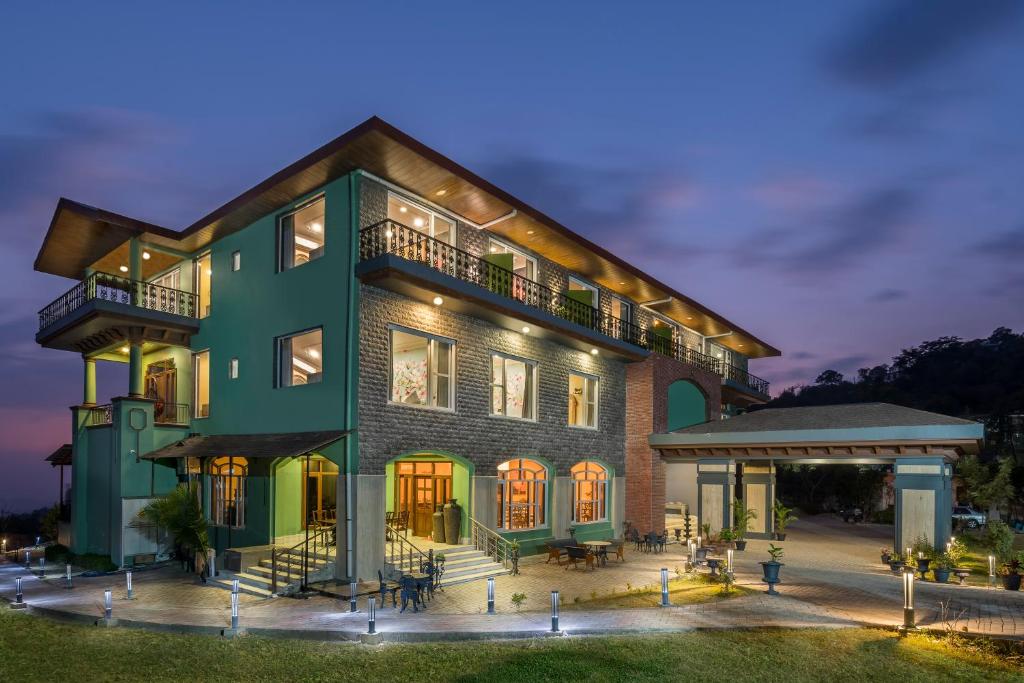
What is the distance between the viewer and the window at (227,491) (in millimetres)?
19547

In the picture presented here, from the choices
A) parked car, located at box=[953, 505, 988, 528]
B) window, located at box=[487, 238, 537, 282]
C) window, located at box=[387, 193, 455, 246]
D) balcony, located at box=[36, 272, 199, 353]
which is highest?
window, located at box=[387, 193, 455, 246]

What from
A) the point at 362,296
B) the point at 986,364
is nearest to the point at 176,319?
the point at 362,296

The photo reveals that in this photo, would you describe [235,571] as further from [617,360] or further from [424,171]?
[617,360]

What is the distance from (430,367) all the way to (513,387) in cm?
421

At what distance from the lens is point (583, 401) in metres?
25.4

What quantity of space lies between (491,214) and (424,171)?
332 cm

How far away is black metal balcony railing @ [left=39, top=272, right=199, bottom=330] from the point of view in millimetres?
21344

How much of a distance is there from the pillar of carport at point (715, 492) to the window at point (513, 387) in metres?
8.42

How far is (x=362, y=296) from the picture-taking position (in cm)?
1659

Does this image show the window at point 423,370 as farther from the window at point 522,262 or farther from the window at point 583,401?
the window at point 583,401

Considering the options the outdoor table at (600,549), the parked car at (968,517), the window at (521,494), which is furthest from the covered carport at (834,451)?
the parked car at (968,517)

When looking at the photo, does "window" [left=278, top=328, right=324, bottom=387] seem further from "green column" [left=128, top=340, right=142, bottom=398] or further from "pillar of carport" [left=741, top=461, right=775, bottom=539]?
"pillar of carport" [left=741, top=461, right=775, bottom=539]

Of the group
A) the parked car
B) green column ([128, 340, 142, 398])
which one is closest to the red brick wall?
green column ([128, 340, 142, 398])

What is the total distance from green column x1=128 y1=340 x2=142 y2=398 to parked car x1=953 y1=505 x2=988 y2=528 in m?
40.2
